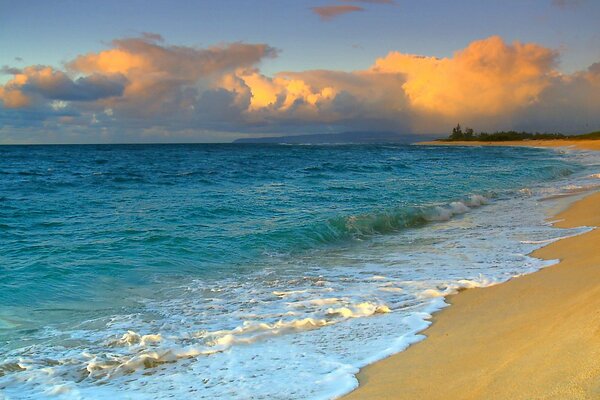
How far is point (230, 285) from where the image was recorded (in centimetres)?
844

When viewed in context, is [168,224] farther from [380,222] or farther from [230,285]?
[230,285]

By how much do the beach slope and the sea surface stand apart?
0.35 m

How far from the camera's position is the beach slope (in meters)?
3.58

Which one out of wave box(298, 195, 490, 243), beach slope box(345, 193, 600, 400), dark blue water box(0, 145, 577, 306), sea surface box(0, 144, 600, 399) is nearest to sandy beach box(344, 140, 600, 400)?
beach slope box(345, 193, 600, 400)

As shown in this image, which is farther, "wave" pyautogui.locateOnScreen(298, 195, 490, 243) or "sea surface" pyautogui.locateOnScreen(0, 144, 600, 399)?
"wave" pyautogui.locateOnScreen(298, 195, 490, 243)

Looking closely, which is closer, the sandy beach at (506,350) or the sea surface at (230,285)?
the sandy beach at (506,350)

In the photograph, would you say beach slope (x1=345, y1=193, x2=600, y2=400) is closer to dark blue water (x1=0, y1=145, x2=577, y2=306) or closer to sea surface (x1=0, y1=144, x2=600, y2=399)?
sea surface (x1=0, y1=144, x2=600, y2=399)

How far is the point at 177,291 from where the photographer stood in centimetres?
816

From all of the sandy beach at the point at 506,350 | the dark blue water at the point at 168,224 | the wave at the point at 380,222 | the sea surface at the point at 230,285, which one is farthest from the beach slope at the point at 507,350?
the wave at the point at 380,222

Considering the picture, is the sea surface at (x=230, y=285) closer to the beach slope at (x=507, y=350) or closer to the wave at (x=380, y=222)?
the wave at (x=380, y=222)

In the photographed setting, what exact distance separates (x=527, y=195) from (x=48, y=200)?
1958 centimetres

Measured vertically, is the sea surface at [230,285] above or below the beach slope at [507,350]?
below

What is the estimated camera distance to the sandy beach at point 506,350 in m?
3.58

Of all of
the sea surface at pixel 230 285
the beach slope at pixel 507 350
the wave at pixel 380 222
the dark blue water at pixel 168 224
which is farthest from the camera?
the wave at pixel 380 222
